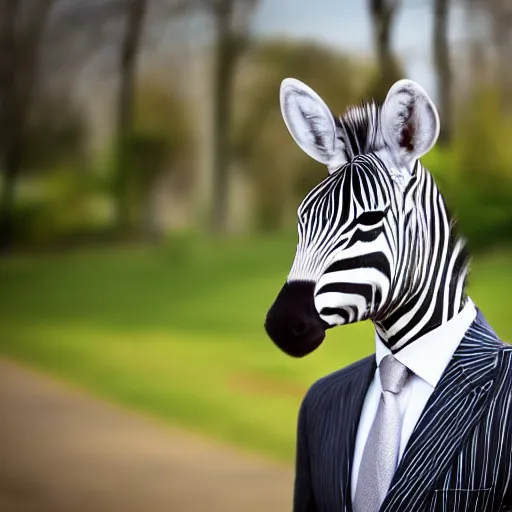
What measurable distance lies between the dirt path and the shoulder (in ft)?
4.69

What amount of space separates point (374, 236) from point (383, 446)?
297mm

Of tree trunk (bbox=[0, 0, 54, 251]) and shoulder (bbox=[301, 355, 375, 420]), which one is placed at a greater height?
tree trunk (bbox=[0, 0, 54, 251])

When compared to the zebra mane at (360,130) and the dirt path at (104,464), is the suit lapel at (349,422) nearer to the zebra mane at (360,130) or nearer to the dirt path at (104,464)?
the zebra mane at (360,130)

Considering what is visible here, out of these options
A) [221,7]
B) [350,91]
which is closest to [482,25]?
[350,91]

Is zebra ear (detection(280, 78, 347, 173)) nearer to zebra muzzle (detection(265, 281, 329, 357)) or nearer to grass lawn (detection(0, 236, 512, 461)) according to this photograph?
zebra muzzle (detection(265, 281, 329, 357))

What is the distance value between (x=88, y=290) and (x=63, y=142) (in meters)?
0.57

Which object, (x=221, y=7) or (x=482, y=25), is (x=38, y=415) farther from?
(x=482, y=25)

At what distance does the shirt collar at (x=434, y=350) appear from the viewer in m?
1.10

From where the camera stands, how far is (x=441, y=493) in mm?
1045

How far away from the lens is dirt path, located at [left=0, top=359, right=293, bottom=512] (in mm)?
2729

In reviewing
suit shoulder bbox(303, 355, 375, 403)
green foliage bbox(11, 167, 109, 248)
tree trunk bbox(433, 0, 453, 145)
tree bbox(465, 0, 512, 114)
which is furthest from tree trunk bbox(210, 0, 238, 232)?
suit shoulder bbox(303, 355, 375, 403)

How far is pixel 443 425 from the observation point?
1059mm

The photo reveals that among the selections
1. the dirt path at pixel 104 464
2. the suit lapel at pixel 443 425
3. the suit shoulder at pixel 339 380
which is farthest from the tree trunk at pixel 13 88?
the suit lapel at pixel 443 425

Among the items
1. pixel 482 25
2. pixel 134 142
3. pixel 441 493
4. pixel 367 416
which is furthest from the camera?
pixel 134 142
